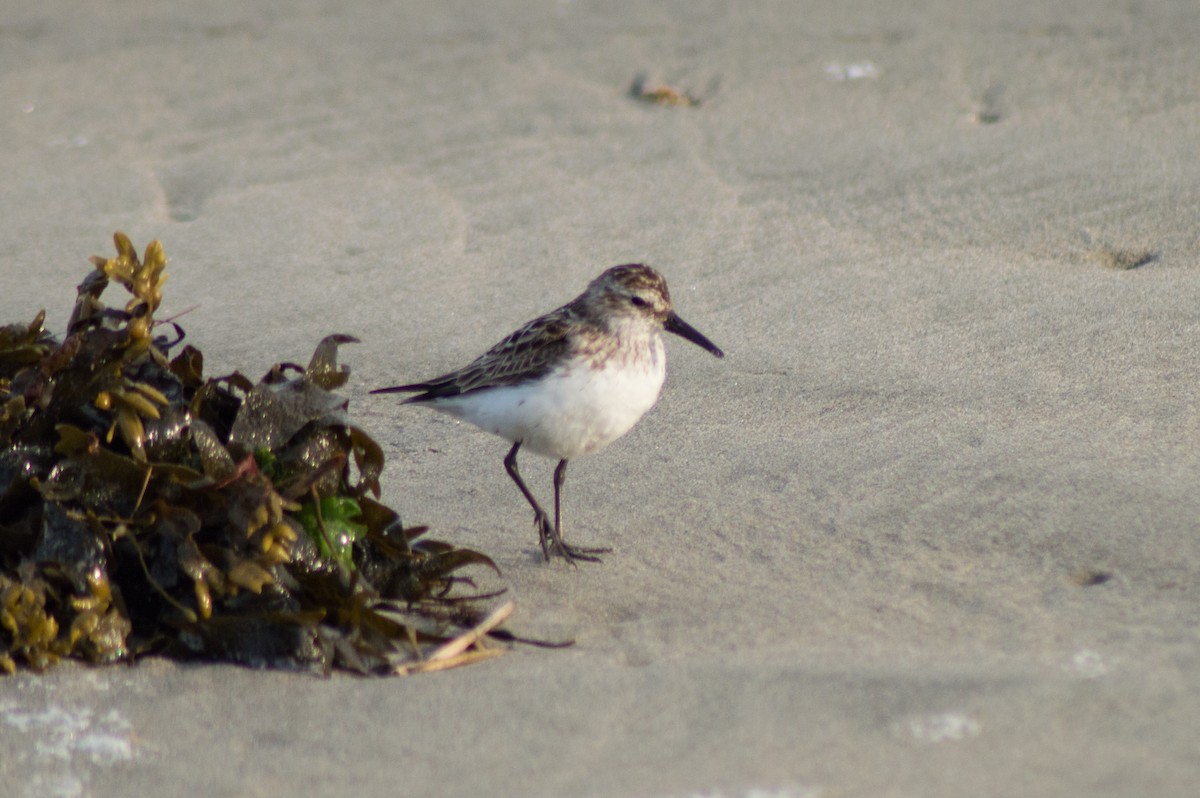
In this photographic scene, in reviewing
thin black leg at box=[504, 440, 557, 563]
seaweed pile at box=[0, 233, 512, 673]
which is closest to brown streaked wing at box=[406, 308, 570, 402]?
thin black leg at box=[504, 440, 557, 563]

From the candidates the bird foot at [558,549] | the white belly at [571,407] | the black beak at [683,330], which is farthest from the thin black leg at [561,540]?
the black beak at [683,330]

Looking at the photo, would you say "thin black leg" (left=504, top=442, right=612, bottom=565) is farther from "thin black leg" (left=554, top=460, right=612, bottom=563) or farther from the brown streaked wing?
the brown streaked wing

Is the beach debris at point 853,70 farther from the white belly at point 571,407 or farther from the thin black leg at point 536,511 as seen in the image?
the thin black leg at point 536,511

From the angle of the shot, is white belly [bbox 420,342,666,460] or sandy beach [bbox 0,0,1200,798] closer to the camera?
sandy beach [bbox 0,0,1200,798]

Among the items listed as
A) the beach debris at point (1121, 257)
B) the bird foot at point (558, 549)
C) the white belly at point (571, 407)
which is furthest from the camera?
the beach debris at point (1121, 257)

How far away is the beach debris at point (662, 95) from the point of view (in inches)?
328

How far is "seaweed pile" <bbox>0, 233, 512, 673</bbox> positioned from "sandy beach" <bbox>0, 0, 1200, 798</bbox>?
13 centimetres

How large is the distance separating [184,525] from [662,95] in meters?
5.39

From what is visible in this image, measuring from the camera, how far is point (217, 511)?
378 cm

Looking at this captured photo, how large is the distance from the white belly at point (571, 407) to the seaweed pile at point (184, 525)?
0.75 m

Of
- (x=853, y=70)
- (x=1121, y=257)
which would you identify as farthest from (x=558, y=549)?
(x=853, y=70)

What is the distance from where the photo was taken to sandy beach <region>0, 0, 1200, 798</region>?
316 cm

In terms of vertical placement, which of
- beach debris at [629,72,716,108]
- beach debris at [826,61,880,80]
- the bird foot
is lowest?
the bird foot

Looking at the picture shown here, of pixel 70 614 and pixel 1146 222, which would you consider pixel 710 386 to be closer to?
pixel 1146 222
